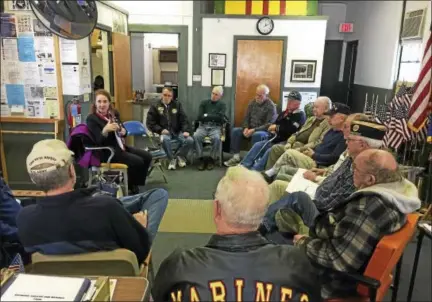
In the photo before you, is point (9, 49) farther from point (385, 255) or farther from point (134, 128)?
point (385, 255)

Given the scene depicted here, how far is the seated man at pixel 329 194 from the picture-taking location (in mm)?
2320

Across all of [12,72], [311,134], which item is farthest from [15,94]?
[311,134]

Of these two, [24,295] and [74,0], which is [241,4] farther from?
[24,295]

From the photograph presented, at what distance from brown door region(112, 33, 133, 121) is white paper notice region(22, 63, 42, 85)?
166 cm

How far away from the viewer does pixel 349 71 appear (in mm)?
8070

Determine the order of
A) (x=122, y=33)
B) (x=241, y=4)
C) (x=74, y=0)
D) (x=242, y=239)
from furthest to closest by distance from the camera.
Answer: (x=241, y=4), (x=122, y=33), (x=74, y=0), (x=242, y=239)

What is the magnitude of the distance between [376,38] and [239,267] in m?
6.63

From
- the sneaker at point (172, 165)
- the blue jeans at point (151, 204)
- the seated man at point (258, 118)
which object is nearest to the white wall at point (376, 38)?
the seated man at point (258, 118)

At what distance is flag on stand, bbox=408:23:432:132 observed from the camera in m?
2.96

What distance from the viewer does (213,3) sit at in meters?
6.51

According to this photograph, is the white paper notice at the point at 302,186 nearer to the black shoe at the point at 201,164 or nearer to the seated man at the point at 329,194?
the seated man at the point at 329,194

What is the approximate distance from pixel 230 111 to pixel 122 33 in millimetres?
2237

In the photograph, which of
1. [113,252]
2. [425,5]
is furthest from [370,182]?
[425,5]

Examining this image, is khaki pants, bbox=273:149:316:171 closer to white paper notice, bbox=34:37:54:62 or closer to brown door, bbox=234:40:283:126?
white paper notice, bbox=34:37:54:62
